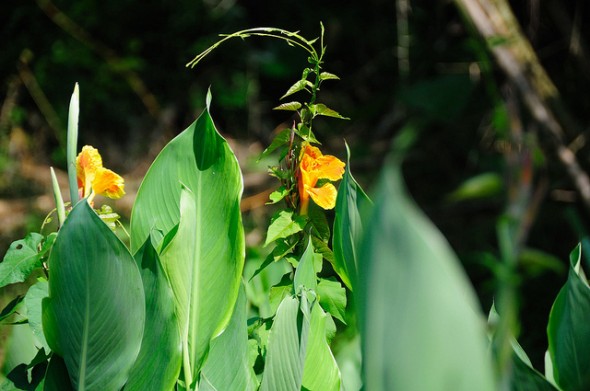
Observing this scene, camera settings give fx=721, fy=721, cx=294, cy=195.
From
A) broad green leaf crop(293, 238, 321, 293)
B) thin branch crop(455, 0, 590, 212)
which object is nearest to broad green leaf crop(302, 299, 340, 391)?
broad green leaf crop(293, 238, 321, 293)

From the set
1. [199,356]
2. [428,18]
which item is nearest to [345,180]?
[199,356]

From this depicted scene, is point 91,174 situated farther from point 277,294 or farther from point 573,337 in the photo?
point 573,337

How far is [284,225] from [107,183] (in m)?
0.24

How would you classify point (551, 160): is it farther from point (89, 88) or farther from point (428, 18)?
point (89, 88)

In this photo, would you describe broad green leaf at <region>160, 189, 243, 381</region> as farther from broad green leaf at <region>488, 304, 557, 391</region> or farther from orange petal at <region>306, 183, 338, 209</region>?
broad green leaf at <region>488, 304, 557, 391</region>

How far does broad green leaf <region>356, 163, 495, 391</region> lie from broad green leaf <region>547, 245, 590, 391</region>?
1.32 ft

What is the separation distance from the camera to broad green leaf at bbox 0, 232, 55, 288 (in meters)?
0.86

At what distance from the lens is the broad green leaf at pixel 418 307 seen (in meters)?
0.43

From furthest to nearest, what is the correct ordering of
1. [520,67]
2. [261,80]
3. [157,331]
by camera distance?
1. [261,80]
2. [520,67]
3. [157,331]

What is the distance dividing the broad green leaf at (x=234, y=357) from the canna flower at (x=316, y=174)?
0.15m

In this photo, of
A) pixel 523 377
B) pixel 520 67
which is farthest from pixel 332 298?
pixel 520 67

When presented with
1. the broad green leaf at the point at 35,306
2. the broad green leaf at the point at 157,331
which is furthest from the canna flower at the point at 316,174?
the broad green leaf at the point at 35,306

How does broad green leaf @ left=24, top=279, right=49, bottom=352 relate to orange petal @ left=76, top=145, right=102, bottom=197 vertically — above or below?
below

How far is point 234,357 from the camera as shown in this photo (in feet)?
2.83
